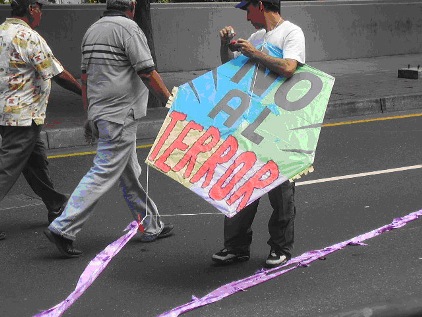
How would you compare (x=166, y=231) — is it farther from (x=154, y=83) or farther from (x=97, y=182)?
(x=154, y=83)

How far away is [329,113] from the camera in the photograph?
12.5 m

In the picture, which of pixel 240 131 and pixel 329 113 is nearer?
pixel 240 131

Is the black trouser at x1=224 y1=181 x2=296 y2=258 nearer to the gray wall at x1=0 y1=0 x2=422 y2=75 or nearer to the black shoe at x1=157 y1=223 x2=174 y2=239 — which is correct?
the black shoe at x1=157 y1=223 x2=174 y2=239

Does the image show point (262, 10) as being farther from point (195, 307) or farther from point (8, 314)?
point (8, 314)

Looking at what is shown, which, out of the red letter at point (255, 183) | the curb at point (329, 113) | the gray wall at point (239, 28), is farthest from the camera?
the gray wall at point (239, 28)

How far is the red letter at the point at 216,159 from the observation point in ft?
17.5

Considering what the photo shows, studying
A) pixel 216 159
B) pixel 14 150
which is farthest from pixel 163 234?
pixel 216 159

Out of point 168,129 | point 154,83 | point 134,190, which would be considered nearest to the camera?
point 168,129

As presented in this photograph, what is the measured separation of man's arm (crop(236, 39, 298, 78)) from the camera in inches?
219

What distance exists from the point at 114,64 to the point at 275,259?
5.25 ft

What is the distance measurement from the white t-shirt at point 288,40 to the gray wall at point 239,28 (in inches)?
370

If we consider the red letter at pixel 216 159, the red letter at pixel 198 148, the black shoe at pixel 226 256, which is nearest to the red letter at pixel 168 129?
the red letter at pixel 198 148

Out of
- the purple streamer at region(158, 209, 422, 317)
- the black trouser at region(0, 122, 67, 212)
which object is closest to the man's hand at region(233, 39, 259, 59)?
the purple streamer at region(158, 209, 422, 317)

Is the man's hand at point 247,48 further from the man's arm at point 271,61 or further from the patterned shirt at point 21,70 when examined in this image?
the patterned shirt at point 21,70
